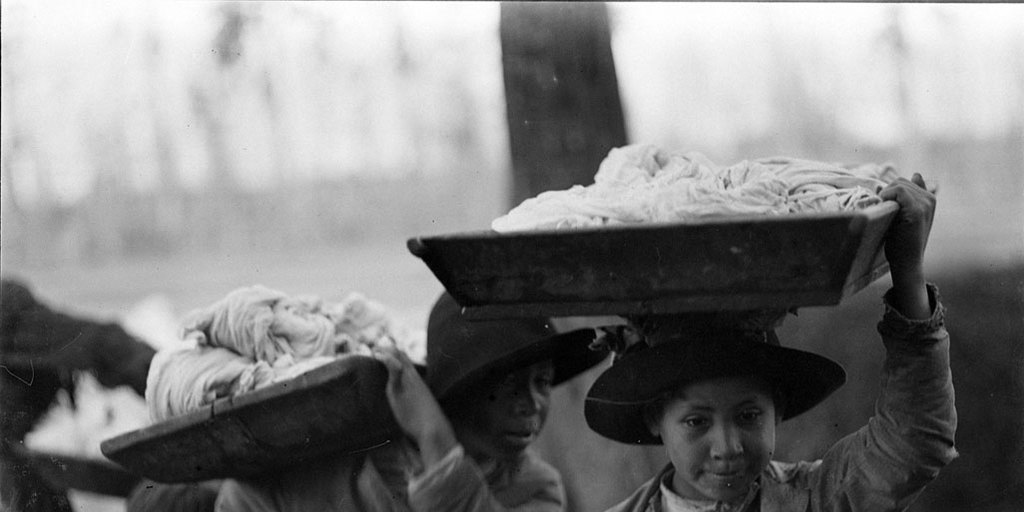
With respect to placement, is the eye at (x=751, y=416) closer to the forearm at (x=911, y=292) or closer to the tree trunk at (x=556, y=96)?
the forearm at (x=911, y=292)

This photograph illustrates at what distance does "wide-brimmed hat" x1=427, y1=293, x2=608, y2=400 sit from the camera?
10.2ft

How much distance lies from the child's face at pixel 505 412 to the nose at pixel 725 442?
2.19ft

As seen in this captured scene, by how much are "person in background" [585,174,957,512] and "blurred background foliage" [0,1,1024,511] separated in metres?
1.40

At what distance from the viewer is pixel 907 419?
257 cm

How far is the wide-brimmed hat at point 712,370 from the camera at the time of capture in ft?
8.79

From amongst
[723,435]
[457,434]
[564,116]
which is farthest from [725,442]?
[564,116]

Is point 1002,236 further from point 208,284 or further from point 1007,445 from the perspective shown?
point 208,284

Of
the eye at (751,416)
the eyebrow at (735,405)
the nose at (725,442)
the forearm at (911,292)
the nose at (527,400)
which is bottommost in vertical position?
the nose at (527,400)

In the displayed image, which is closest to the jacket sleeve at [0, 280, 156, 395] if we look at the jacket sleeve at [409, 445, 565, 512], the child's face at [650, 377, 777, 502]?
the jacket sleeve at [409, 445, 565, 512]

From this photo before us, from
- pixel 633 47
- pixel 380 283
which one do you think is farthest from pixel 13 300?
pixel 633 47

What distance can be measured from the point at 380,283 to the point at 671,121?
4.10ft

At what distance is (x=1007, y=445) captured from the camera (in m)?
4.28

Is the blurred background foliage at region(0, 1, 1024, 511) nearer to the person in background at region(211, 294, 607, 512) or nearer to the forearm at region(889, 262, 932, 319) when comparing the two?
the person in background at region(211, 294, 607, 512)

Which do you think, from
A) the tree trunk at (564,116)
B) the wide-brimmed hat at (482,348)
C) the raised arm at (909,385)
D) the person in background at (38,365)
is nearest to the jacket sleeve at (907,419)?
the raised arm at (909,385)
